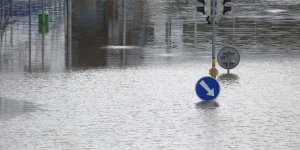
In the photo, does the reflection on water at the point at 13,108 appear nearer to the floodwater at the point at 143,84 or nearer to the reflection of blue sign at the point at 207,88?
the floodwater at the point at 143,84

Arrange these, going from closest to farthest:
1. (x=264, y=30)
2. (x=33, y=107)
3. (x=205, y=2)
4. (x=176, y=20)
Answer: (x=33, y=107) < (x=205, y=2) < (x=264, y=30) < (x=176, y=20)

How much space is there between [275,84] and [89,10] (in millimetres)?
35122

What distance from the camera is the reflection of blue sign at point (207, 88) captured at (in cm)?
2494

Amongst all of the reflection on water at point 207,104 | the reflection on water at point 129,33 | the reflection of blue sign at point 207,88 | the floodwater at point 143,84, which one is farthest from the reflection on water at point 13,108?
the reflection on water at point 129,33

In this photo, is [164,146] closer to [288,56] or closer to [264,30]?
[288,56]

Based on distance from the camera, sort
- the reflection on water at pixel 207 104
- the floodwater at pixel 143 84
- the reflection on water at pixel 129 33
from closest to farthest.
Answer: the floodwater at pixel 143 84, the reflection on water at pixel 207 104, the reflection on water at pixel 129 33

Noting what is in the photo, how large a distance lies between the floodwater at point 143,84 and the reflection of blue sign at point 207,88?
25 cm

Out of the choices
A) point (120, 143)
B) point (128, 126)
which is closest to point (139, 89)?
point (128, 126)

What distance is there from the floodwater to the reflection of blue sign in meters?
0.25

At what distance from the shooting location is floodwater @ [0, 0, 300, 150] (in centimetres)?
1998

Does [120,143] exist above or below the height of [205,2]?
below

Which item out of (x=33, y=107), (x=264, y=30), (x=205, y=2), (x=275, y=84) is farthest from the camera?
(x=264, y=30)

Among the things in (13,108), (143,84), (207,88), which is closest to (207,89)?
(207,88)

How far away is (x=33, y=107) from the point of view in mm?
23938
